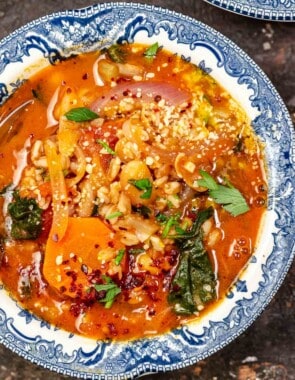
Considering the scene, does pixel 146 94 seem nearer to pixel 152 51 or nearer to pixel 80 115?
pixel 152 51

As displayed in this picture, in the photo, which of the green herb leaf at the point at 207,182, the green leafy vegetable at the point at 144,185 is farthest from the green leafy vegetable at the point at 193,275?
the green leafy vegetable at the point at 144,185

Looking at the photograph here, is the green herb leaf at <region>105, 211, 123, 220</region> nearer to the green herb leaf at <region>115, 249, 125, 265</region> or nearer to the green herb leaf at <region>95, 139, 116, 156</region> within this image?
the green herb leaf at <region>115, 249, 125, 265</region>

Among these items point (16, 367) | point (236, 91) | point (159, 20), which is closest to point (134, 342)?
point (16, 367)

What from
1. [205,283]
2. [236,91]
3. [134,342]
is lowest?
[134,342]

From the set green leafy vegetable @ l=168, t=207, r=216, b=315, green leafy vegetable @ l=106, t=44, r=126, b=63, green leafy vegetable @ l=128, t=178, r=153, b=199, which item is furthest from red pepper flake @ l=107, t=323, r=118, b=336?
green leafy vegetable @ l=106, t=44, r=126, b=63

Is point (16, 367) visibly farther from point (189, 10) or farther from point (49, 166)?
point (189, 10)

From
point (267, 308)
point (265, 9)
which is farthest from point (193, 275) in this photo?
point (265, 9)
